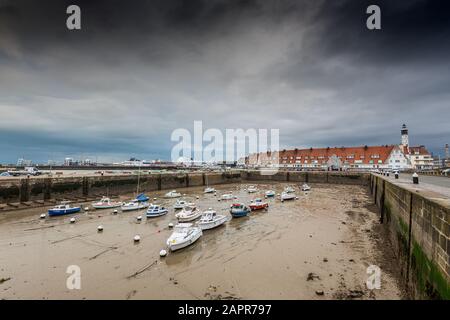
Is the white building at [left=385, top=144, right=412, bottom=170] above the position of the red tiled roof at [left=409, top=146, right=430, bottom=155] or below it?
below

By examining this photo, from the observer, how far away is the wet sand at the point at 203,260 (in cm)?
937

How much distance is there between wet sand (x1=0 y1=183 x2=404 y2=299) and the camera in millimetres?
9367

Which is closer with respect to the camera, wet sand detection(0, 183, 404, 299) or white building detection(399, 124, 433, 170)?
wet sand detection(0, 183, 404, 299)

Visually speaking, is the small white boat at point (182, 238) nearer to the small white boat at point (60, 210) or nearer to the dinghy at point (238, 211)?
the dinghy at point (238, 211)

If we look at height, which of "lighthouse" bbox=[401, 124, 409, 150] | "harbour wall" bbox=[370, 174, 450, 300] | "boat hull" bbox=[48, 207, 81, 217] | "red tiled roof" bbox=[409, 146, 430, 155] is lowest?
"boat hull" bbox=[48, 207, 81, 217]

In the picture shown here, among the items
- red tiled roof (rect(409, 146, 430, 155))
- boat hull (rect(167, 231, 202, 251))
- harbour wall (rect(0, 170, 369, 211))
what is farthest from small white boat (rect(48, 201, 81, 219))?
red tiled roof (rect(409, 146, 430, 155))

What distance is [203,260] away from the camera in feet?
41.4

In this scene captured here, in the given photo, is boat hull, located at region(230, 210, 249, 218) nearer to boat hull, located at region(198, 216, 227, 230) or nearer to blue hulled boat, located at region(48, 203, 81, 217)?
boat hull, located at region(198, 216, 227, 230)

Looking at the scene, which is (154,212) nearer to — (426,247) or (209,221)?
(209,221)

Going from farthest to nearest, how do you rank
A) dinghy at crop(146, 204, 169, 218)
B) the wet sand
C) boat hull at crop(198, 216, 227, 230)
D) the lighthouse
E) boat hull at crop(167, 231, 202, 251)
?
the lighthouse → dinghy at crop(146, 204, 169, 218) → boat hull at crop(198, 216, 227, 230) → boat hull at crop(167, 231, 202, 251) → the wet sand

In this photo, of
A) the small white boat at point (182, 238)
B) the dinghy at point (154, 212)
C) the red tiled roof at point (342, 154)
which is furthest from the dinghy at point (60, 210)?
the red tiled roof at point (342, 154)
